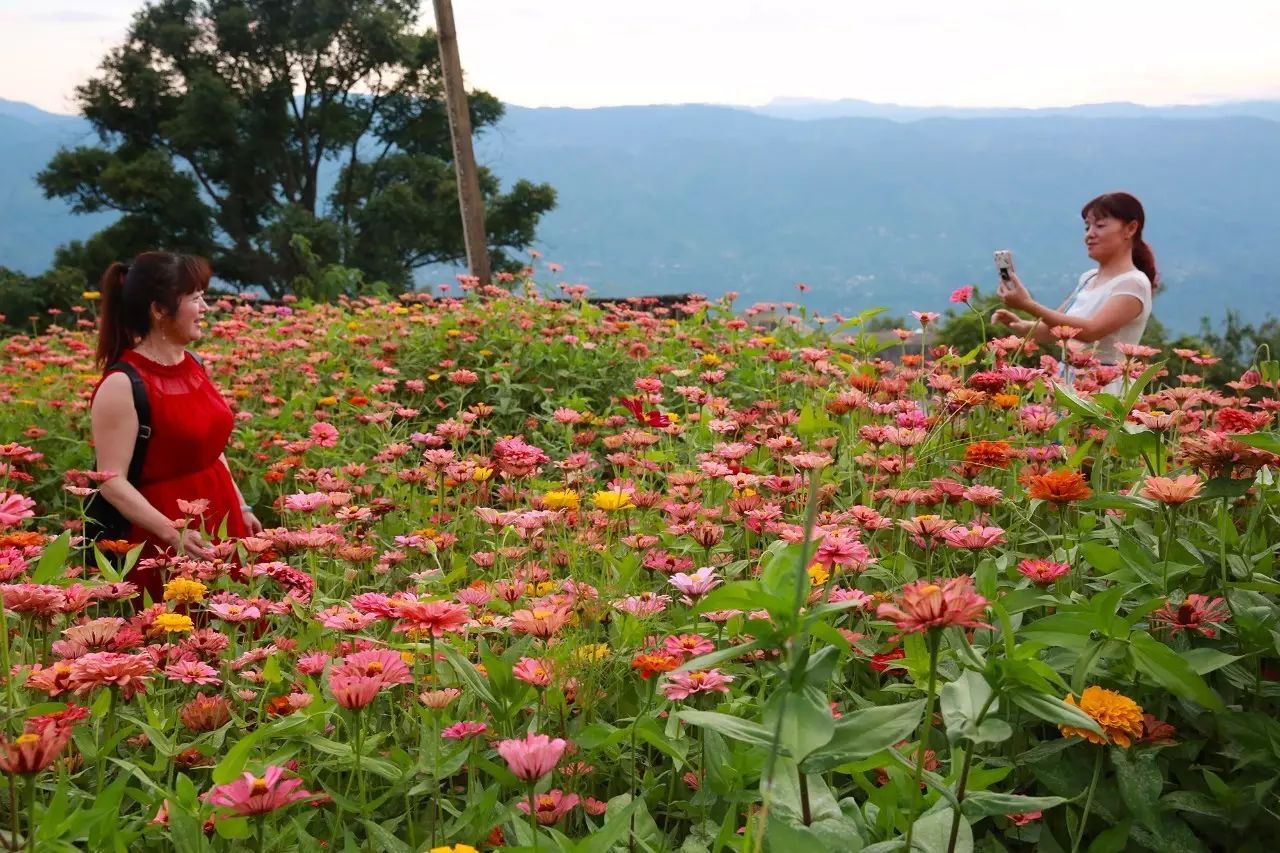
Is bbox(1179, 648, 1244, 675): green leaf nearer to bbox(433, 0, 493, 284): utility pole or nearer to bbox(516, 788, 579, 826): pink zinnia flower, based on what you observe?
bbox(516, 788, 579, 826): pink zinnia flower

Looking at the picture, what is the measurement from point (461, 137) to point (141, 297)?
238 inches

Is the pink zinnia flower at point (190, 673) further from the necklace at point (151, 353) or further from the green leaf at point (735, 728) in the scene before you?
the necklace at point (151, 353)

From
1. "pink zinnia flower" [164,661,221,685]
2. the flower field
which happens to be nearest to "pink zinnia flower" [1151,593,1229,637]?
the flower field

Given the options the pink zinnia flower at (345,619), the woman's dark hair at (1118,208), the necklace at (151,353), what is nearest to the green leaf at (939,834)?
the pink zinnia flower at (345,619)

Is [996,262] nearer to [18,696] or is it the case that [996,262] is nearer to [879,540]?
[879,540]

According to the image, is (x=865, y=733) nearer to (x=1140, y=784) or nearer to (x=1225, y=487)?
(x=1140, y=784)

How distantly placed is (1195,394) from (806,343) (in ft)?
9.56

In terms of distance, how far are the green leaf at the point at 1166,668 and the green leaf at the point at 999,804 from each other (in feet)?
1.02

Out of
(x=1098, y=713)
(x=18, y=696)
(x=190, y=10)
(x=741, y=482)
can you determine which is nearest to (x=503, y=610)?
(x=741, y=482)

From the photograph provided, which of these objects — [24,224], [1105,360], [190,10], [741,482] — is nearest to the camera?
[741,482]

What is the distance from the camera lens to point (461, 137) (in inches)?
344

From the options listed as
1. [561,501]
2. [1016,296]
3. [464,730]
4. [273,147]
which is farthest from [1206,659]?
[273,147]

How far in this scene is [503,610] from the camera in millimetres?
1776

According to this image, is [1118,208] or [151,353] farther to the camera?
[1118,208]
